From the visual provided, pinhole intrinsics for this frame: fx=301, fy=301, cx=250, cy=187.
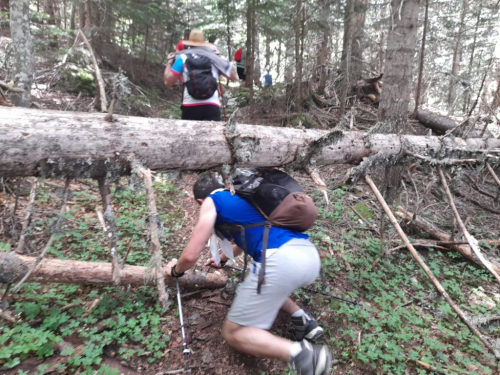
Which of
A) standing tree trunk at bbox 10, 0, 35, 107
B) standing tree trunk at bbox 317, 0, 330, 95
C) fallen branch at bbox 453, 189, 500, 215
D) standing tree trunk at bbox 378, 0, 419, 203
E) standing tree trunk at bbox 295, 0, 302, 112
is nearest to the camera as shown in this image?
standing tree trunk at bbox 378, 0, 419, 203

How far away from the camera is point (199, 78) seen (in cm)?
415

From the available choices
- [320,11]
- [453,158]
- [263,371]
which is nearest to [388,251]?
[453,158]

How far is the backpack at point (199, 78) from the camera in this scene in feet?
13.4

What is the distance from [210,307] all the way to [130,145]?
1934mm

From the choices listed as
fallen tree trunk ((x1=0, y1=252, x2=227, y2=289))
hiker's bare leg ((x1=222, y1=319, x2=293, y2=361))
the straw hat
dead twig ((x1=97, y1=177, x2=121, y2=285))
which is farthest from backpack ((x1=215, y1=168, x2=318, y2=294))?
the straw hat

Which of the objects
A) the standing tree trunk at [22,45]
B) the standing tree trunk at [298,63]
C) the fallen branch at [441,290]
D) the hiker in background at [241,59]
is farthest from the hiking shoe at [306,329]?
the hiker in background at [241,59]

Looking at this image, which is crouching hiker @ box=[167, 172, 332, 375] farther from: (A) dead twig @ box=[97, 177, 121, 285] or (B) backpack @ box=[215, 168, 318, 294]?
(A) dead twig @ box=[97, 177, 121, 285]

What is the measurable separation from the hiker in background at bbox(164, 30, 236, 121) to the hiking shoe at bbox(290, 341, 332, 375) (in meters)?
3.30

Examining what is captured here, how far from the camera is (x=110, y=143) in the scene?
2197mm

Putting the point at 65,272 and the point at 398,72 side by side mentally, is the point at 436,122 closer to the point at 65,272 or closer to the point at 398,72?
the point at 398,72

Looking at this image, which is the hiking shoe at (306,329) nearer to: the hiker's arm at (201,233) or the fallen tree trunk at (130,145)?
the hiker's arm at (201,233)

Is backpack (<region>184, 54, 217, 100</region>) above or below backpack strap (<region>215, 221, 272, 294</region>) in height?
above

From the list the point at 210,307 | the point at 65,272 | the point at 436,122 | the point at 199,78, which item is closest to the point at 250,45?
the point at 436,122

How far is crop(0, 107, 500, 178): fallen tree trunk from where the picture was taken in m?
1.97
